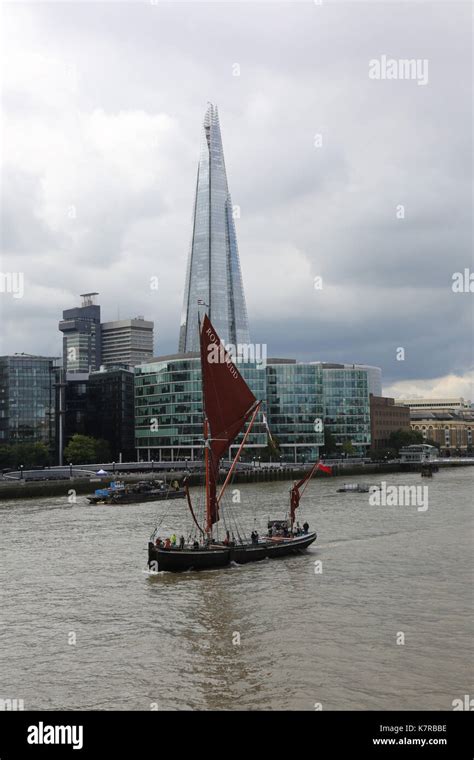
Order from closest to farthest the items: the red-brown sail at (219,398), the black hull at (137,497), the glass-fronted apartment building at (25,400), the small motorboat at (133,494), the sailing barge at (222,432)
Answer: the sailing barge at (222,432)
the red-brown sail at (219,398)
the black hull at (137,497)
the small motorboat at (133,494)
the glass-fronted apartment building at (25,400)

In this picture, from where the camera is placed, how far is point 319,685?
2731 centimetres

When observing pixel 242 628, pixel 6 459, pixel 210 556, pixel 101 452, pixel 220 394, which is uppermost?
pixel 220 394

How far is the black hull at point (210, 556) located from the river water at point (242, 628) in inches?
26.8

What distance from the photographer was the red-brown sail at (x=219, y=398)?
173ft

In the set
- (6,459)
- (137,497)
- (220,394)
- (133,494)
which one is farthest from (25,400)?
(220,394)

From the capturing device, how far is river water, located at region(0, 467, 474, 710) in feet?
88.5

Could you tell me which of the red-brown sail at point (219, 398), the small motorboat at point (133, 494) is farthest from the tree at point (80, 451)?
the red-brown sail at point (219, 398)

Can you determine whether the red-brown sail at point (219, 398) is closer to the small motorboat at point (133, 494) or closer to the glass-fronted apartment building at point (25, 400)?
the small motorboat at point (133, 494)

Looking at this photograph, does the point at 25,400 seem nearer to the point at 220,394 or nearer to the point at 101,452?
the point at 101,452

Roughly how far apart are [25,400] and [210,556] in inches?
5108

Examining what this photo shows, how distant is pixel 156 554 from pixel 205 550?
10.4 feet

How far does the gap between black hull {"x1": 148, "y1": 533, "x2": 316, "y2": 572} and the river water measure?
68 centimetres

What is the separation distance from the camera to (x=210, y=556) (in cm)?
4916
